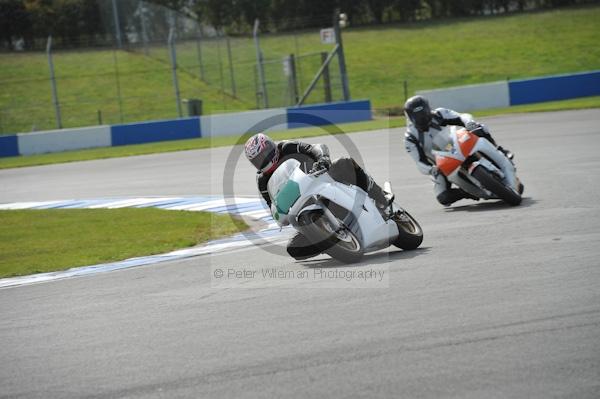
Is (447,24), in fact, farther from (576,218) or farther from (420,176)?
(576,218)

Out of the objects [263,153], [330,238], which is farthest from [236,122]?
[330,238]

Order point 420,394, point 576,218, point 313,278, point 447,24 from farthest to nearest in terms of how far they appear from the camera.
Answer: point 447,24 < point 576,218 < point 313,278 < point 420,394

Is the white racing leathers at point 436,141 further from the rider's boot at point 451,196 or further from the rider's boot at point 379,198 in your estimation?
the rider's boot at point 379,198

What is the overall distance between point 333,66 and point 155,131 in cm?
784

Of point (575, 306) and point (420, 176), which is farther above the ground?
point (575, 306)

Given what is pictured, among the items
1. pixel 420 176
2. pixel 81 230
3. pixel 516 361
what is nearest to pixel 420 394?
pixel 516 361

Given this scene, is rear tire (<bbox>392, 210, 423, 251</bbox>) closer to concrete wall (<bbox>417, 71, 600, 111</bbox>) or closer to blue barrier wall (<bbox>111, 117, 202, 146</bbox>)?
concrete wall (<bbox>417, 71, 600, 111</bbox>)

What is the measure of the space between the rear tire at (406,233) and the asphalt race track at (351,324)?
0.14m

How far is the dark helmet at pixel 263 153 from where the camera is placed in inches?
357

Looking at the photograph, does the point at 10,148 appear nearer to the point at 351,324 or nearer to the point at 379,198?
the point at 379,198

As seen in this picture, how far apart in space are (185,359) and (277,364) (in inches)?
26.1

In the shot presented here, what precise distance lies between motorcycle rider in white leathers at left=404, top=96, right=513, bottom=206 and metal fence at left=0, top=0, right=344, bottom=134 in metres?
23.4

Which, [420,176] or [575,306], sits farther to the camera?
[420,176]

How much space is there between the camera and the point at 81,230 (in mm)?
14055
